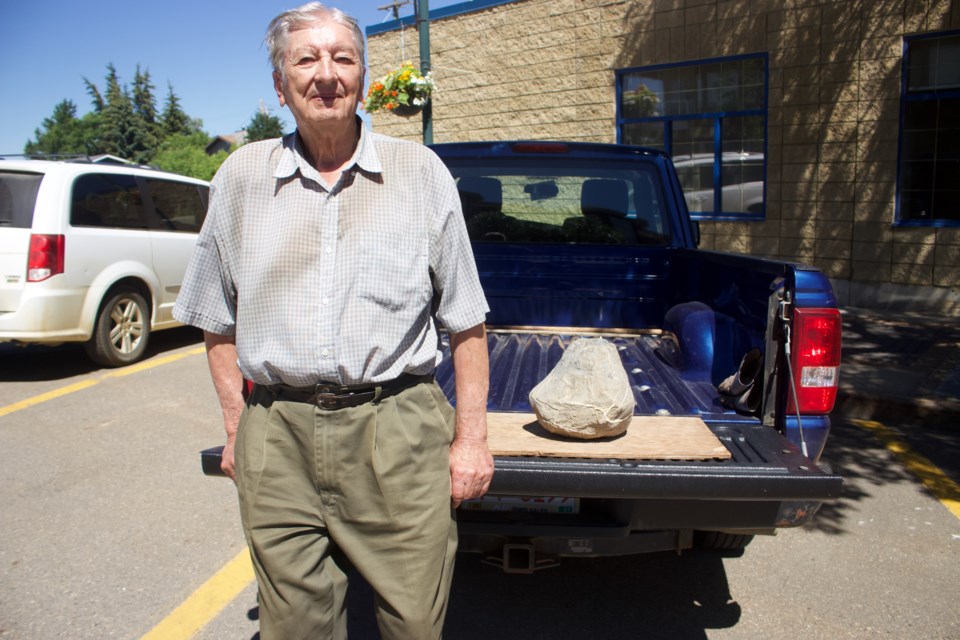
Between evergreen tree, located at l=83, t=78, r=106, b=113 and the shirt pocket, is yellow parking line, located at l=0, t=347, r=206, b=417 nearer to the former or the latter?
the shirt pocket

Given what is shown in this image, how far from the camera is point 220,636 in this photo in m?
3.12

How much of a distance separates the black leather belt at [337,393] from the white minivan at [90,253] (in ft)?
19.2

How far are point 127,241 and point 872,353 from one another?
717cm

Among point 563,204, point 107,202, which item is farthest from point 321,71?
point 107,202

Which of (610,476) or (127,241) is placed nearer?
(610,476)

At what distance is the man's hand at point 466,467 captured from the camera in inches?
85.4

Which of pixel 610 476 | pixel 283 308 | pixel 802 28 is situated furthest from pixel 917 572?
pixel 802 28

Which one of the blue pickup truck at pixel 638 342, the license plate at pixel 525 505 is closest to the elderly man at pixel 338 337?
the blue pickup truck at pixel 638 342

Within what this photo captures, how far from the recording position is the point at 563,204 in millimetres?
4984

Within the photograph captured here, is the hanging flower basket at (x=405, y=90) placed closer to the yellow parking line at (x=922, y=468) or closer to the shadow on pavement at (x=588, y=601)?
the yellow parking line at (x=922, y=468)

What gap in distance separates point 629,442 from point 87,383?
19.5 feet

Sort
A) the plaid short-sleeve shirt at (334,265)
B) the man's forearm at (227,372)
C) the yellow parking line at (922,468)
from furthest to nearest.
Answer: the yellow parking line at (922,468) → the man's forearm at (227,372) → the plaid short-sleeve shirt at (334,265)

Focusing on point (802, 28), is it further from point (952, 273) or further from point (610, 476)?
point (610, 476)

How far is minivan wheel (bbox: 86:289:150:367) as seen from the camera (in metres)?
7.53
